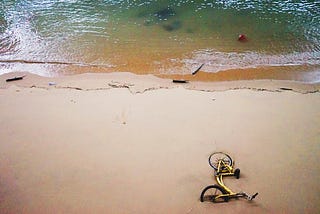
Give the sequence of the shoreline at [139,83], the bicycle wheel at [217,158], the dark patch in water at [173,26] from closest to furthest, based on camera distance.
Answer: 1. the bicycle wheel at [217,158]
2. the shoreline at [139,83]
3. the dark patch in water at [173,26]

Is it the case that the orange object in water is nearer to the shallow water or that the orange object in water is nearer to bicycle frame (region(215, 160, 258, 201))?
the shallow water

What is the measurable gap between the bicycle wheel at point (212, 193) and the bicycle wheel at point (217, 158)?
21.3 inches

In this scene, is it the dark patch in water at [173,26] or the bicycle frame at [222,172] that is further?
the dark patch in water at [173,26]

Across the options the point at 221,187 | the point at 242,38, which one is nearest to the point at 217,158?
the point at 221,187

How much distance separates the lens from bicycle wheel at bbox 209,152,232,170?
619cm

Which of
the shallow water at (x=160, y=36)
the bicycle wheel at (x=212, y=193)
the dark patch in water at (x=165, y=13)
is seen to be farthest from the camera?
the dark patch in water at (x=165, y=13)

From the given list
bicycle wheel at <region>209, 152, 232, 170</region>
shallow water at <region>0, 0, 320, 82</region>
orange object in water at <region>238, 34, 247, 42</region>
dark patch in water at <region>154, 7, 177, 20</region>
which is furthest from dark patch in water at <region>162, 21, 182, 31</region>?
bicycle wheel at <region>209, 152, 232, 170</region>

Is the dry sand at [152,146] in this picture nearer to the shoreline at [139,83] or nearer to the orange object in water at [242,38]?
the shoreline at [139,83]

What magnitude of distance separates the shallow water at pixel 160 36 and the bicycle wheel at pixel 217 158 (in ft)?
14.2

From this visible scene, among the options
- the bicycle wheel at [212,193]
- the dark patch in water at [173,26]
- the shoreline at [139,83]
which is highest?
the dark patch in water at [173,26]

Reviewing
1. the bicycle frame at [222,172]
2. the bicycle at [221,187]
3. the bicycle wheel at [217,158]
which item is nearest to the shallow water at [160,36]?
the bicycle wheel at [217,158]

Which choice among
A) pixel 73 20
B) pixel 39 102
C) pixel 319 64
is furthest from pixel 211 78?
pixel 73 20

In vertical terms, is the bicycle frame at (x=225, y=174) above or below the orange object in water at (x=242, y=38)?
below

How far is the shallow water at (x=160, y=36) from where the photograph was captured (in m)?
10.6
